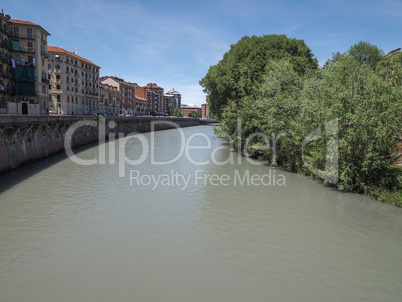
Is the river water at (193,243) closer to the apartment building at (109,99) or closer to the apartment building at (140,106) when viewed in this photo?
the apartment building at (109,99)

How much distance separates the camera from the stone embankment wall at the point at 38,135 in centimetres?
2288

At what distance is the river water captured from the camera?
28.3 feet

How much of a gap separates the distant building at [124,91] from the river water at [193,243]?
101 meters

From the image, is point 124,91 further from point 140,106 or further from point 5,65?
point 5,65

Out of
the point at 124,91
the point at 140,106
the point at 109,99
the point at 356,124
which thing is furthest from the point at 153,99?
the point at 356,124

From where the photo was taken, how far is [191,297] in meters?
8.26

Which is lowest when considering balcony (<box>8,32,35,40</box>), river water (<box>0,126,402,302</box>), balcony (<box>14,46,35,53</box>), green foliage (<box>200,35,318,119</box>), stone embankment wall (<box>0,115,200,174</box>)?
river water (<box>0,126,402,302</box>)

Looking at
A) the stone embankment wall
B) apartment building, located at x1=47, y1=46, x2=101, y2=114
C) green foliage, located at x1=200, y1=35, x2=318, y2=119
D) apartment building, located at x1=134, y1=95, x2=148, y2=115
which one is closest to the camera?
the stone embankment wall

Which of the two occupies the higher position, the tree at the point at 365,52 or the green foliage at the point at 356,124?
the tree at the point at 365,52

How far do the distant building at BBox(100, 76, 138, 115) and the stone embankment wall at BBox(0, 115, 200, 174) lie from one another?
63160 millimetres

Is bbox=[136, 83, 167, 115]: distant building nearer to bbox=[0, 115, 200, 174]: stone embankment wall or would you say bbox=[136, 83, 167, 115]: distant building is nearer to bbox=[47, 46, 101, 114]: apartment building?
bbox=[47, 46, 101, 114]: apartment building

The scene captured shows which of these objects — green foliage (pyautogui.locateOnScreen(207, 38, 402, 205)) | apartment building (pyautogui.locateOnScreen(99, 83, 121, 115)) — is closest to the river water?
green foliage (pyautogui.locateOnScreen(207, 38, 402, 205))

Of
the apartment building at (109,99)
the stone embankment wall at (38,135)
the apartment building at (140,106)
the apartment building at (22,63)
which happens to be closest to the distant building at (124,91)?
the apartment building at (109,99)

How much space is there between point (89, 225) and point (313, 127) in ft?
49.9
